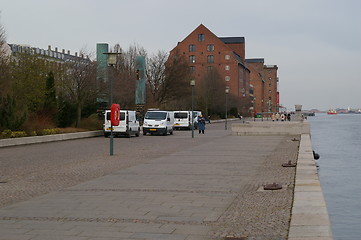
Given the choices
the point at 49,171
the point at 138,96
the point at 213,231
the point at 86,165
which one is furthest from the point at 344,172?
the point at 138,96

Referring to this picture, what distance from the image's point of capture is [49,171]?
15.8 metres

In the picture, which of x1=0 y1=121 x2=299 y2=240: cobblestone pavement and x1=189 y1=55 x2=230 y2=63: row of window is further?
x1=189 y1=55 x2=230 y2=63: row of window

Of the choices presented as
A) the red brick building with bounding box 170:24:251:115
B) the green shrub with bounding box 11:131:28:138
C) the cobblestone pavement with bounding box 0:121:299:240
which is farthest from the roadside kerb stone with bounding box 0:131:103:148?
the red brick building with bounding box 170:24:251:115

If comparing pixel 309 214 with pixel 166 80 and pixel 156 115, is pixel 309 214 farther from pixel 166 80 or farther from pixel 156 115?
pixel 166 80

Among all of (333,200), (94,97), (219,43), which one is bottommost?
(333,200)

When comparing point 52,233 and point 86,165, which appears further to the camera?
point 86,165

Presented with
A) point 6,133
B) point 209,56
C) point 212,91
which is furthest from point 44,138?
point 209,56

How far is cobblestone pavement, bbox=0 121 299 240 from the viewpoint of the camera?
7.32 meters

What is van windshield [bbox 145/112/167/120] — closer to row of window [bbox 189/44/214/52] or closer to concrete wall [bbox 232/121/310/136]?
concrete wall [bbox 232/121/310/136]

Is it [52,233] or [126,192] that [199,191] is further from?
→ [52,233]

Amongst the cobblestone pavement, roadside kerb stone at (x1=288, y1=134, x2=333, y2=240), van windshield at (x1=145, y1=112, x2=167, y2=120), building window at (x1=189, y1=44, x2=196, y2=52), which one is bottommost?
the cobblestone pavement

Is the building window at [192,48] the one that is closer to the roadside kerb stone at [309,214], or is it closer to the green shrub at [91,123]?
the green shrub at [91,123]

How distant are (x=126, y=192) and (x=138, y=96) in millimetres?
47729

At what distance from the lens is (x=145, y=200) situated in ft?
32.7
